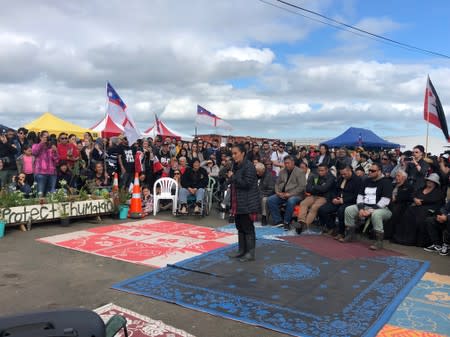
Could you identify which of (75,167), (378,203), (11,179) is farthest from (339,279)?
(11,179)

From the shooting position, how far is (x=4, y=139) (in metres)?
10.4

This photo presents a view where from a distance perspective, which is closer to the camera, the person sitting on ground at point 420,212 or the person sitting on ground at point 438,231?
the person sitting on ground at point 438,231

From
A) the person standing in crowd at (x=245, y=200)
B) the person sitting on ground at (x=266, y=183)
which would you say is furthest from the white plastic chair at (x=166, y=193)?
the person standing in crowd at (x=245, y=200)

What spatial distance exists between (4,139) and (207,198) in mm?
5317

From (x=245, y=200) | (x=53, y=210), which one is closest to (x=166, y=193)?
(x=53, y=210)

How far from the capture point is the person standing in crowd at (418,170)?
8.03 meters

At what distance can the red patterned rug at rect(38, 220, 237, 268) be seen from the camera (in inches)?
254

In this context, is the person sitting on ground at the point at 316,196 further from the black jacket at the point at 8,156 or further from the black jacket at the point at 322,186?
the black jacket at the point at 8,156

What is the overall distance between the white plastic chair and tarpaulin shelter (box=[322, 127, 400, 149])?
1781 cm

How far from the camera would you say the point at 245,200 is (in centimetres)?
626

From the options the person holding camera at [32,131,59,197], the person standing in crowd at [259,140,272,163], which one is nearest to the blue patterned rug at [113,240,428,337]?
the person holding camera at [32,131,59,197]

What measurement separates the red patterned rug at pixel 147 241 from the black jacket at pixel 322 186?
2.07m

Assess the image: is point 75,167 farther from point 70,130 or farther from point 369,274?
point 70,130

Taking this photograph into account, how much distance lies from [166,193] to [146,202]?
1.80ft
